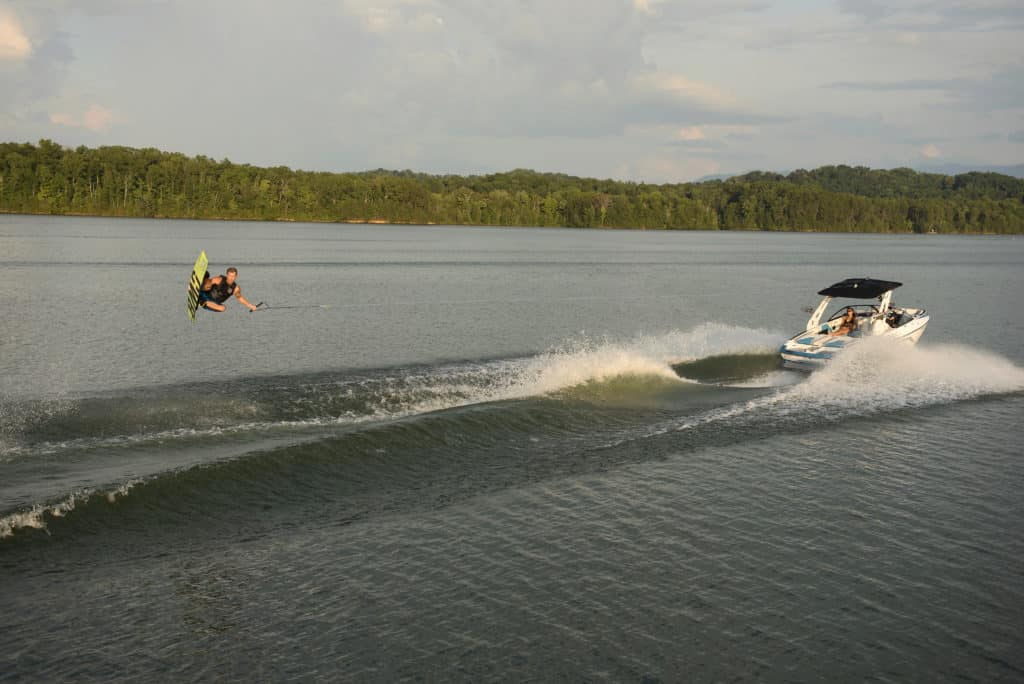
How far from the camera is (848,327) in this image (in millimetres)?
29281

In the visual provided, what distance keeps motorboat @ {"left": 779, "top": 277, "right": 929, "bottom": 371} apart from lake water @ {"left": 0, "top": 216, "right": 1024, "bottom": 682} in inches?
34.1

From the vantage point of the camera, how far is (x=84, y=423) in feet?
57.3

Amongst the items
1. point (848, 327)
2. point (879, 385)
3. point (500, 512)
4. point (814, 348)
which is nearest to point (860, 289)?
point (848, 327)

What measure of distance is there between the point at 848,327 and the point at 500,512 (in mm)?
19947

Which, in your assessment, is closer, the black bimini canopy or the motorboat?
the motorboat

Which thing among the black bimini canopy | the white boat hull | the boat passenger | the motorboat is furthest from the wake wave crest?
the black bimini canopy

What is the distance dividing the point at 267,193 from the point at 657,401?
16826 centimetres

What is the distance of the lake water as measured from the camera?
969cm

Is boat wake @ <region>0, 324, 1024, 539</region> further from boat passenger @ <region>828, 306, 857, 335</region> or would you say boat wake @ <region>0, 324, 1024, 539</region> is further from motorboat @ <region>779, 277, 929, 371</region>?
boat passenger @ <region>828, 306, 857, 335</region>

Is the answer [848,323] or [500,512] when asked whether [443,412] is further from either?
[848,323]

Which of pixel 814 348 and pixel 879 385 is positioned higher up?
pixel 814 348

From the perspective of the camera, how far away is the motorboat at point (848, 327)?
89.2ft

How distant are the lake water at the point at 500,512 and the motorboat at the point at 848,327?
2.84 feet

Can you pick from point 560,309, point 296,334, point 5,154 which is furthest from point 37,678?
point 5,154
